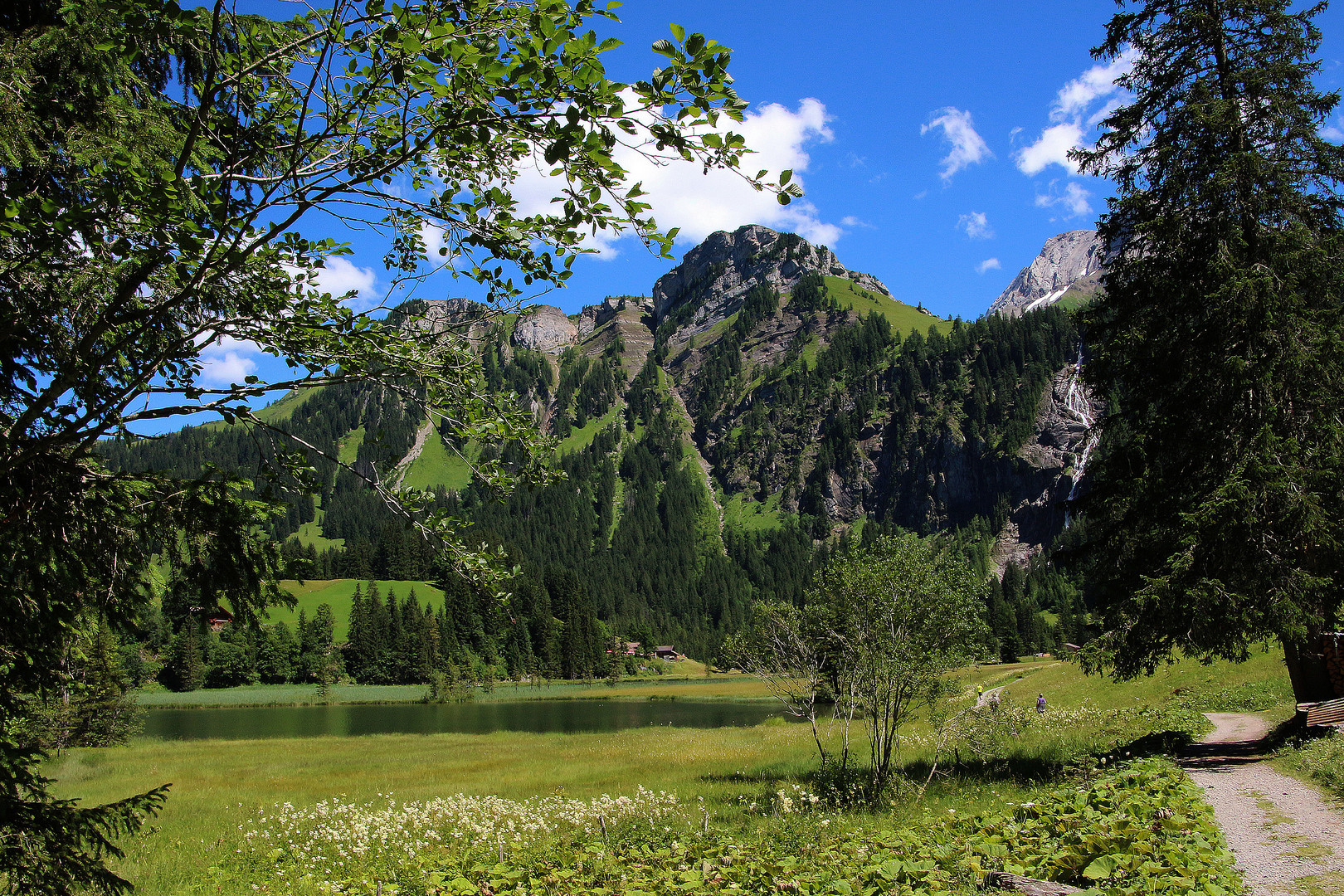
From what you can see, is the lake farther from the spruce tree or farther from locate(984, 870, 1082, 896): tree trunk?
locate(984, 870, 1082, 896): tree trunk

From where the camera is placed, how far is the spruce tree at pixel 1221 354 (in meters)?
14.1

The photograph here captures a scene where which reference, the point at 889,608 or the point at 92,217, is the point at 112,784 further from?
the point at 92,217

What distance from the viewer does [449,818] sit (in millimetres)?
15203

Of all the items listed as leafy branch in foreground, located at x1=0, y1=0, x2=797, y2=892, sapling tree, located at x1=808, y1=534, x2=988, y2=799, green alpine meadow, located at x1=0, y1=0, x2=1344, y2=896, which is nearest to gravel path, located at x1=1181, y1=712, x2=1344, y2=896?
green alpine meadow, located at x1=0, y1=0, x2=1344, y2=896

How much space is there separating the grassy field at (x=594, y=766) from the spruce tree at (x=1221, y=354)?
4.40 meters

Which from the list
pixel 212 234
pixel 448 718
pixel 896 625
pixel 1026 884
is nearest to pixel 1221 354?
pixel 896 625

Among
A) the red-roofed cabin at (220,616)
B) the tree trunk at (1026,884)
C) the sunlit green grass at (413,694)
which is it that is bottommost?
the sunlit green grass at (413,694)

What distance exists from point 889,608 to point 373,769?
2442 centimetres

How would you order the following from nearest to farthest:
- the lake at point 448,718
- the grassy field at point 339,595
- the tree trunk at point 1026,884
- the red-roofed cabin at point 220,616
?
the tree trunk at point 1026,884, the red-roofed cabin at point 220,616, the lake at point 448,718, the grassy field at point 339,595

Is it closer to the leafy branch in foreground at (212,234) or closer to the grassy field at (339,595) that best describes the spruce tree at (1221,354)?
the leafy branch in foreground at (212,234)

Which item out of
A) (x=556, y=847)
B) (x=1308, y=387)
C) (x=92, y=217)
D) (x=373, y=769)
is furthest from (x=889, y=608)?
(x=373, y=769)

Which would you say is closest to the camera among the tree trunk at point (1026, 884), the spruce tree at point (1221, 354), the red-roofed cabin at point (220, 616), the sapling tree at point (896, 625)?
the tree trunk at point (1026, 884)

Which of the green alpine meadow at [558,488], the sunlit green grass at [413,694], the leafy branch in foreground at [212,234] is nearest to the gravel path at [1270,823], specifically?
the green alpine meadow at [558,488]

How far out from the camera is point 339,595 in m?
140
